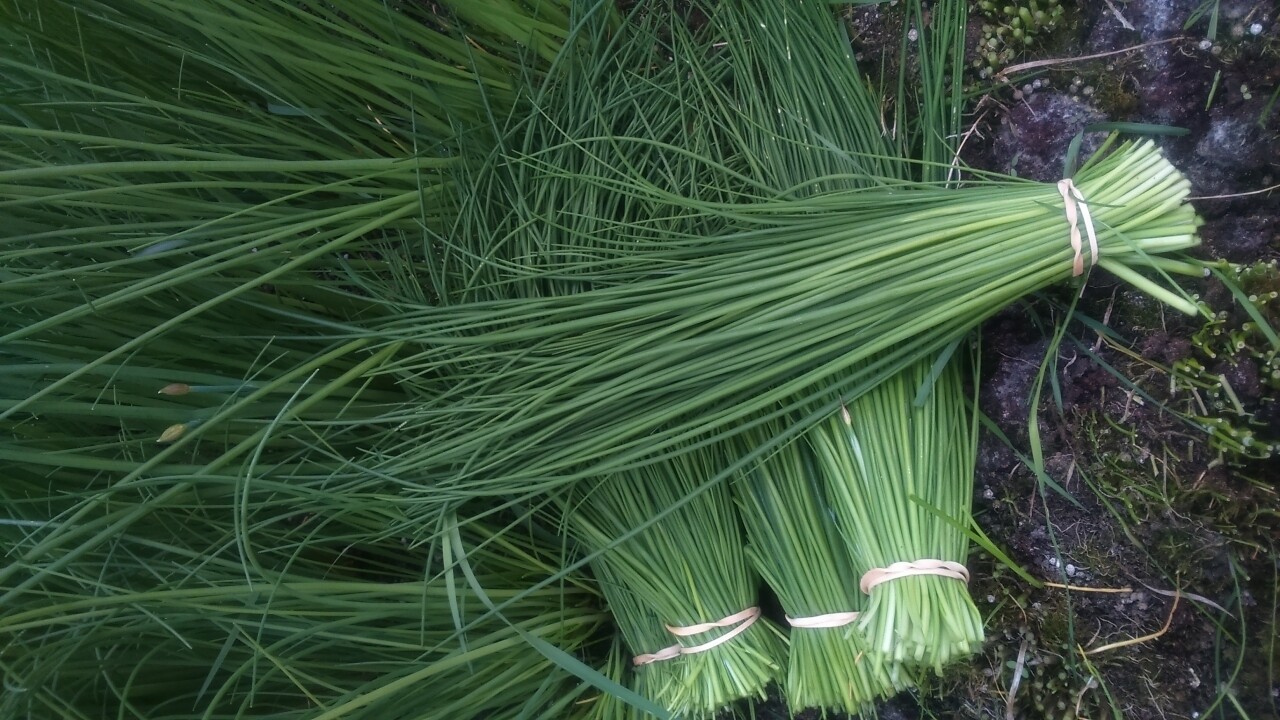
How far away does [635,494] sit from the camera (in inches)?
35.5

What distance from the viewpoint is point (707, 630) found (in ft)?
2.96

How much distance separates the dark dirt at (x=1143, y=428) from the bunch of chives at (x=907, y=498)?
9cm

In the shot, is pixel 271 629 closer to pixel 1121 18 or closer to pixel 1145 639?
pixel 1145 639

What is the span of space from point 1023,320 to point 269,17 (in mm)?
944

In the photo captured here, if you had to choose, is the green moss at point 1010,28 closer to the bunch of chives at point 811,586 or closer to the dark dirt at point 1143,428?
the dark dirt at point 1143,428

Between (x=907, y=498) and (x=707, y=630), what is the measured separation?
0.29m

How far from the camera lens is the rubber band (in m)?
0.90

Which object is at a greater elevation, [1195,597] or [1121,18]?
[1121,18]

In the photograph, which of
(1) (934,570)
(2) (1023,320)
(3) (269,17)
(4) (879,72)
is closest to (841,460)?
(1) (934,570)

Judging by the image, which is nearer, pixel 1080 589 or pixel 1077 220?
pixel 1077 220

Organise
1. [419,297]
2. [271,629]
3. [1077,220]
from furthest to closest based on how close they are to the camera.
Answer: [419,297]
[271,629]
[1077,220]

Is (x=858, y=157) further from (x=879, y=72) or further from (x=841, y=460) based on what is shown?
(x=841, y=460)

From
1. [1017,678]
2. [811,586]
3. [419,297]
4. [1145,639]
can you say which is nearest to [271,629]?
[419,297]

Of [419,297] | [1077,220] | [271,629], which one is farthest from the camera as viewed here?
[419,297]
